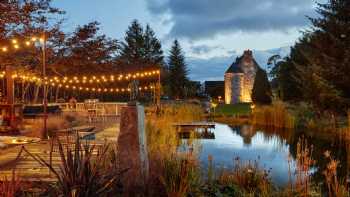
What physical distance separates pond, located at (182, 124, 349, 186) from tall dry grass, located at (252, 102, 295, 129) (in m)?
0.91

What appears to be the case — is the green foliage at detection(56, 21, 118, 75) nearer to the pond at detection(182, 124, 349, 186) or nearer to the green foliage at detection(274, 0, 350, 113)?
the pond at detection(182, 124, 349, 186)

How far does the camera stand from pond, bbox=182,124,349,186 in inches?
302

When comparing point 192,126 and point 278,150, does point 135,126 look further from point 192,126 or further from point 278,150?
point 192,126

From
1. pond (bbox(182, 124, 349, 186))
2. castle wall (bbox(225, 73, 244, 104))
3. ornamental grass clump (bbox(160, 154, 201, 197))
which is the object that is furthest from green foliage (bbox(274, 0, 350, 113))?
castle wall (bbox(225, 73, 244, 104))

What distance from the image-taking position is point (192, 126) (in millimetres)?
13945

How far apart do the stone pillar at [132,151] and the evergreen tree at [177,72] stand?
30.6m

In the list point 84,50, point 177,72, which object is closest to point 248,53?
point 177,72

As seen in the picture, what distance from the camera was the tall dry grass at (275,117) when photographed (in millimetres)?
14809

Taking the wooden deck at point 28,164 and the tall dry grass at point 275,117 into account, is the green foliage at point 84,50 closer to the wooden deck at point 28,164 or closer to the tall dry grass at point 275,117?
the tall dry grass at point 275,117

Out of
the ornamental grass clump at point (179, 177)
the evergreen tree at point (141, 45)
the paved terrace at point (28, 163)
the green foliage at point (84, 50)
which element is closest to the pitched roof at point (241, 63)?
the evergreen tree at point (141, 45)

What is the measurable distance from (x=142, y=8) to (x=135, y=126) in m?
59.0

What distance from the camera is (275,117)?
15367 millimetres

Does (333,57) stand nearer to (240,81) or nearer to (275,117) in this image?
(275,117)

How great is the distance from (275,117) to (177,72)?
2174 cm
